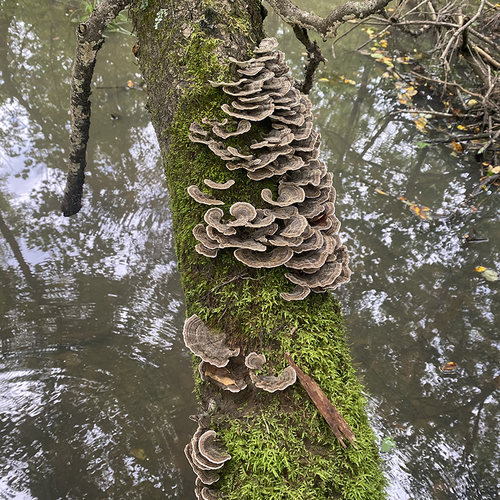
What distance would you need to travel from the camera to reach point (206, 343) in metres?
2.43

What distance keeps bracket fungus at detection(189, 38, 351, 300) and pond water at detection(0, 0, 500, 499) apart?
60.8 inches

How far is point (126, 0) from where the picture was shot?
3.79 meters

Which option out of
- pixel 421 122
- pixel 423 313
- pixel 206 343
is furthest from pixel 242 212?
pixel 421 122

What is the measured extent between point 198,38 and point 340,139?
616cm

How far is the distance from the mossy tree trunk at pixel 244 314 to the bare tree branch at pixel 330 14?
1.70 feet

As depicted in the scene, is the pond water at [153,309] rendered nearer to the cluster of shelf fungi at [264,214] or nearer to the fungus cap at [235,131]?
the cluster of shelf fungi at [264,214]

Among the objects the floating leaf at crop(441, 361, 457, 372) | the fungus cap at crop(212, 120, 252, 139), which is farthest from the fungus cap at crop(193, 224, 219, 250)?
the floating leaf at crop(441, 361, 457, 372)

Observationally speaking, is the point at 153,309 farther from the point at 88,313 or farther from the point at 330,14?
the point at 330,14

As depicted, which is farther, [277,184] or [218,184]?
[277,184]

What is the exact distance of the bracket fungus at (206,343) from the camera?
232 centimetres

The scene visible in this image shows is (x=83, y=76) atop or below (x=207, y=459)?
atop

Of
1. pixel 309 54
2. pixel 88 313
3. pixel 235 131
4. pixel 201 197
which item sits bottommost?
pixel 88 313

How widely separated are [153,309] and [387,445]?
3.28 metres

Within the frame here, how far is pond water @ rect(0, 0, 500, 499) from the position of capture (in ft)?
13.5
